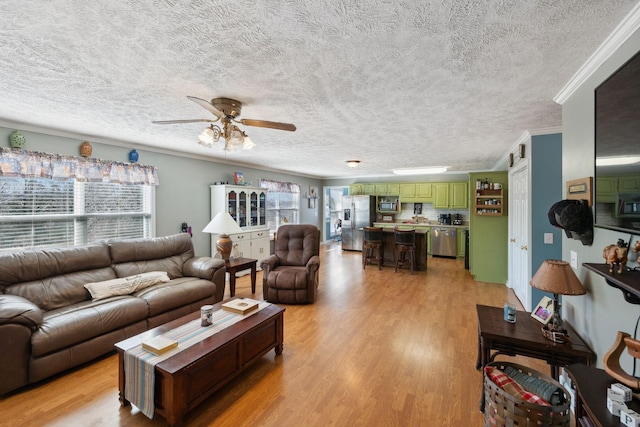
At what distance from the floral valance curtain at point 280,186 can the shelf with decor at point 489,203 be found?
4439 mm

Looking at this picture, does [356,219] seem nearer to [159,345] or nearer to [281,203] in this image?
[281,203]

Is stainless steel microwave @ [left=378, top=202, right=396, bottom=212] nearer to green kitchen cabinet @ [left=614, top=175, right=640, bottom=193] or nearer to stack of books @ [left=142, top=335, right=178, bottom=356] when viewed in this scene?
green kitchen cabinet @ [left=614, top=175, right=640, bottom=193]

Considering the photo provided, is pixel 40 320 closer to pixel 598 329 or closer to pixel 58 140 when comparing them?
pixel 58 140

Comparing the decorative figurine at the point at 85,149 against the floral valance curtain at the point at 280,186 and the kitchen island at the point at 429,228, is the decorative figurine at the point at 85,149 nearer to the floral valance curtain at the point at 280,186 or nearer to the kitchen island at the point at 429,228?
the floral valance curtain at the point at 280,186

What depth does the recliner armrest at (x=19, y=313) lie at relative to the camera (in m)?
1.97

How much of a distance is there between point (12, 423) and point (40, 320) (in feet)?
2.22

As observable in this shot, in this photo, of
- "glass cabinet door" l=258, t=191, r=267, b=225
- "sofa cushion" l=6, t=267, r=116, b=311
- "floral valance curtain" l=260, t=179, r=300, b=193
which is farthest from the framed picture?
"floral valance curtain" l=260, t=179, r=300, b=193

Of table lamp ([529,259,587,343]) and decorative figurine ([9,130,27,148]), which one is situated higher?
decorative figurine ([9,130,27,148])

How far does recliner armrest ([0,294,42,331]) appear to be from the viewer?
6.46 feet

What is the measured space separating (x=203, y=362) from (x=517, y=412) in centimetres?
179

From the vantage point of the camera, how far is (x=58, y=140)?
11.0 ft

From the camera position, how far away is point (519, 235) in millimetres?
3836

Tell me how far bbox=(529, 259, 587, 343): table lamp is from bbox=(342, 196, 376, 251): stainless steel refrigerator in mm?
6084

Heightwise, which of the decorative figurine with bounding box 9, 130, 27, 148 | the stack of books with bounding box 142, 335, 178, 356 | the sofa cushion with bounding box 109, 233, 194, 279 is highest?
the decorative figurine with bounding box 9, 130, 27, 148
